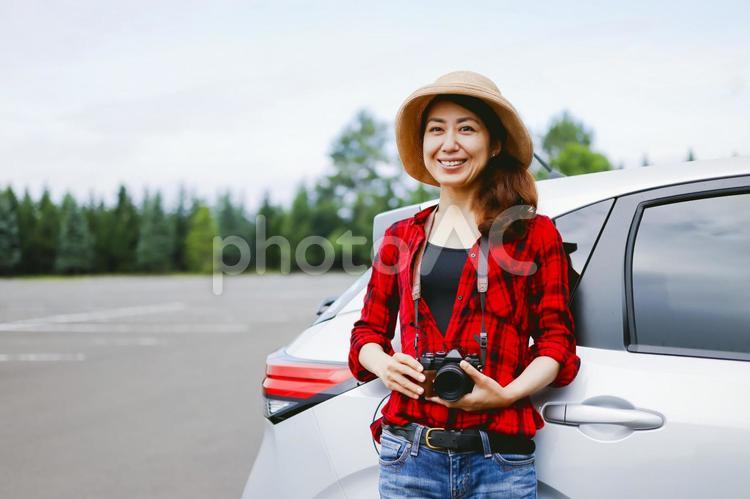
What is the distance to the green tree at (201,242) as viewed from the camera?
68.6 meters

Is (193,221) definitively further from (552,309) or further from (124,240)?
(552,309)

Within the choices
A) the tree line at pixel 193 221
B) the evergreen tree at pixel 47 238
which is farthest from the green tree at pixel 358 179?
the evergreen tree at pixel 47 238

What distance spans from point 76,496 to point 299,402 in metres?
2.65

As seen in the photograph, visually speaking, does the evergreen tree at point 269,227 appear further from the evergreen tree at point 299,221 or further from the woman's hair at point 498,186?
the woman's hair at point 498,186

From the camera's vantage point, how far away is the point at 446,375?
1374 millimetres

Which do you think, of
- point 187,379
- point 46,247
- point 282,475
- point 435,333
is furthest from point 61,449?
point 46,247

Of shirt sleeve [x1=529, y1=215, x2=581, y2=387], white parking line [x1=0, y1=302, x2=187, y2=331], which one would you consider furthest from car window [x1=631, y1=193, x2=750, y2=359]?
white parking line [x1=0, y1=302, x2=187, y2=331]

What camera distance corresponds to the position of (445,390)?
1.37 m

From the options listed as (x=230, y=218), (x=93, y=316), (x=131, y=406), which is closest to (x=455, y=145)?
(x=131, y=406)

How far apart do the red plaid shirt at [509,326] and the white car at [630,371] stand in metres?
0.18

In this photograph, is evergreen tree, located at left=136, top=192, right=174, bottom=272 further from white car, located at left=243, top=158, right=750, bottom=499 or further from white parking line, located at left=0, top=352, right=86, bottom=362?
white car, located at left=243, top=158, right=750, bottom=499

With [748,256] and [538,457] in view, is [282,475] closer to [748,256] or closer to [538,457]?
[538,457]

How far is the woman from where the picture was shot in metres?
1.48

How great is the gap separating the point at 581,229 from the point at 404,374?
70 cm
